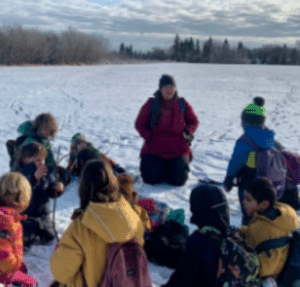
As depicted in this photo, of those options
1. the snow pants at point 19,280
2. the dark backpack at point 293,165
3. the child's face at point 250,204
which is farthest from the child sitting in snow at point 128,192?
the dark backpack at point 293,165

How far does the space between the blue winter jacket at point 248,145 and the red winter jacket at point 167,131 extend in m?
1.52

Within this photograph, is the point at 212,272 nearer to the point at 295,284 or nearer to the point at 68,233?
the point at 295,284

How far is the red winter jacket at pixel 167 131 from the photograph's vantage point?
207 inches

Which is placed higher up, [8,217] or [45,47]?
[45,47]

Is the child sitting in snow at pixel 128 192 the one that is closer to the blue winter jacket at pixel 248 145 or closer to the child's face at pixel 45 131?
the blue winter jacket at pixel 248 145

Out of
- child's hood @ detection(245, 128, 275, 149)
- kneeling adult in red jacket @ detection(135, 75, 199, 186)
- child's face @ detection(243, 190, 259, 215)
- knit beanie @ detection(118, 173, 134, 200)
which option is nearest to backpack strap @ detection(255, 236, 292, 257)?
child's face @ detection(243, 190, 259, 215)

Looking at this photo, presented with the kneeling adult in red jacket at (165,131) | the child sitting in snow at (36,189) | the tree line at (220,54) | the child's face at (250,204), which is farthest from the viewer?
the tree line at (220,54)

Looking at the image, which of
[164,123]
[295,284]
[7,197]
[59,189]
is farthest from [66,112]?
[295,284]

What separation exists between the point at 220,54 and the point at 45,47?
5655 centimetres

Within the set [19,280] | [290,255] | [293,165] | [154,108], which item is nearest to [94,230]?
[19,280]

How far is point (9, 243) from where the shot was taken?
2521 mm

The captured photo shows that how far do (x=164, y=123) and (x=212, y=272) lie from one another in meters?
3.24

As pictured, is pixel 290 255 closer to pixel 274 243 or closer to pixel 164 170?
pixel 274 243

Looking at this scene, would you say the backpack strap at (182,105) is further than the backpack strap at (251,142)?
Yes
